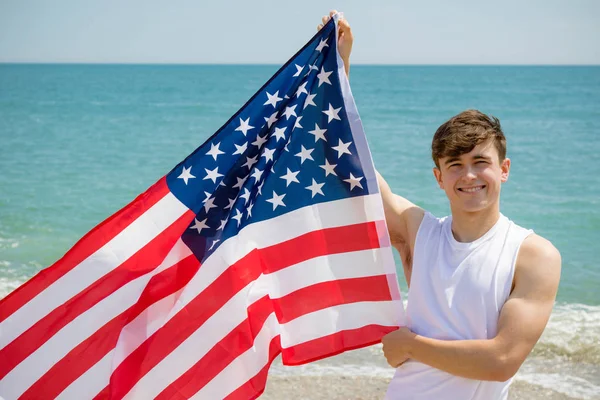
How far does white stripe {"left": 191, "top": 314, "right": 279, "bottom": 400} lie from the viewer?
3.22 m

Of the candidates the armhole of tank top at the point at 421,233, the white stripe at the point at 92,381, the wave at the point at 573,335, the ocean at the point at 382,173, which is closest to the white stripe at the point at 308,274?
the armhole of tank top at the point at 421,233

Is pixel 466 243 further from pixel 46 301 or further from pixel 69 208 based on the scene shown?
pixel 69 208

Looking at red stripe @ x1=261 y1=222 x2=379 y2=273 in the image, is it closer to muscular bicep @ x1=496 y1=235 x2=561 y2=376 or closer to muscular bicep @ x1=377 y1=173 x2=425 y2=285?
muscular bicep @ x1=377 y1=173 x2=425 y2=285

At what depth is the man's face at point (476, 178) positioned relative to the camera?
2635 millimetres

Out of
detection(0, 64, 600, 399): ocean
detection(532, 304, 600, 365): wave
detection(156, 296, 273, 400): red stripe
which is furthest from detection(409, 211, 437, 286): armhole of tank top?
detection(532, 304, 600, 365): wave

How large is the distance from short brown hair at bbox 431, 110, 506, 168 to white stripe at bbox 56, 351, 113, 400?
1.72 m

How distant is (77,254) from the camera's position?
3312mm

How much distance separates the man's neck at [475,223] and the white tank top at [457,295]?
0.03m

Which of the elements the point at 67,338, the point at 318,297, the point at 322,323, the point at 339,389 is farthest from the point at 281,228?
the point at 339,389

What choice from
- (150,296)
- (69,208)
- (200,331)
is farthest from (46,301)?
(69,208)

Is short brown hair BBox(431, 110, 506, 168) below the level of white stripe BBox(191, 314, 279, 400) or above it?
above

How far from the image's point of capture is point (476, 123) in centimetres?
266

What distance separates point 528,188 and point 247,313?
14.6m

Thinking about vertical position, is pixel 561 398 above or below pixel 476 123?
below
